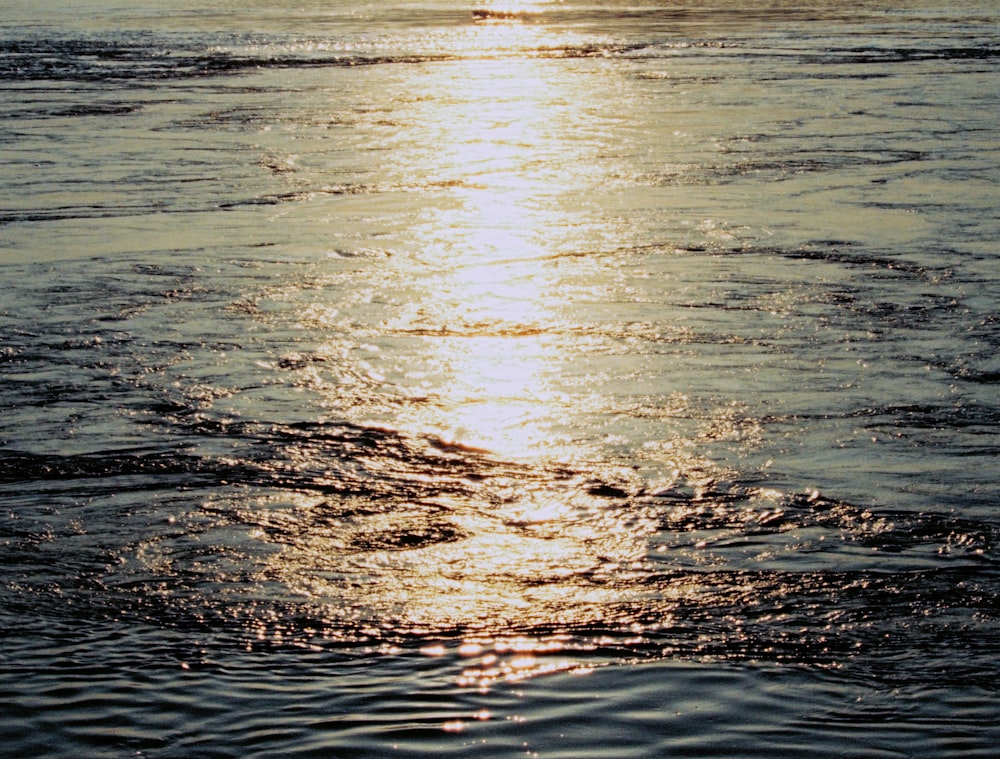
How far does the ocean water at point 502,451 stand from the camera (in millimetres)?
2924

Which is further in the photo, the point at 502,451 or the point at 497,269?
the point at 497,269

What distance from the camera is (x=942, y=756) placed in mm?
2701

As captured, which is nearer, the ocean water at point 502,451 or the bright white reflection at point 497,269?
the ocean water at point 502,451

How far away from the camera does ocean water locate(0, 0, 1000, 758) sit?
9.59 ft

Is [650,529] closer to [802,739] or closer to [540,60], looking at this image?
[802,739]

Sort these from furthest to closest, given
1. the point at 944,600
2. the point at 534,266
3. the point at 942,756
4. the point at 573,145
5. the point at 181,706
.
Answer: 1. the point at 573,145
2. the point at 534,266
3. the point at 944,600
4. the point at 181,706
5. the point at 942,756

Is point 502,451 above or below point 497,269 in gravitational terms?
below

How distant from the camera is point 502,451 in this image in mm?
4207

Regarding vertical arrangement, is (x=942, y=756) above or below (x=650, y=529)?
below

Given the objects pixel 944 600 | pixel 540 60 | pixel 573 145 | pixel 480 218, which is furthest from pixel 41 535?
pixel 540 60

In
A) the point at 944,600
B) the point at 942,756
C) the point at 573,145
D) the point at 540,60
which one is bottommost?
the point at 942,756

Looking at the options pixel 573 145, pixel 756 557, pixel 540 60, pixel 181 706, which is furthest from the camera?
pixel 540 60

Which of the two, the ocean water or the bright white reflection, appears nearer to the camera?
the ocean water

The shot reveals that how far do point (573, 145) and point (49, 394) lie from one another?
234 inches
